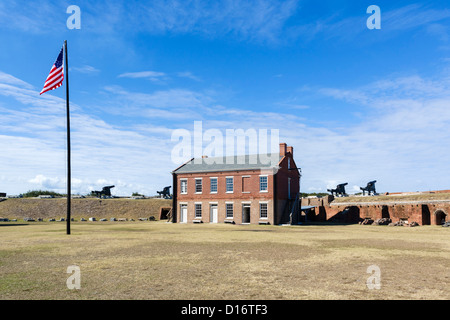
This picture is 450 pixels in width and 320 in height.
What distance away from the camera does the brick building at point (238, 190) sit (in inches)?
1612


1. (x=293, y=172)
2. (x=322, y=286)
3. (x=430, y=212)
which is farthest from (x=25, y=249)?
(x=430, y=212)

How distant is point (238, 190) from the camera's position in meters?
42.3

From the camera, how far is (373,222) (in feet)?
141

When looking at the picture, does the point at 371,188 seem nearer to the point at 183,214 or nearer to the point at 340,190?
the point at 340,190

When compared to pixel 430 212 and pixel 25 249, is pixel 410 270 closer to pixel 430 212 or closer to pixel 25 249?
pixel 25 249

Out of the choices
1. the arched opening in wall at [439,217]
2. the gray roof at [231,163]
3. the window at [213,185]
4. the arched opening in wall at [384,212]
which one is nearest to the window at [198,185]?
the gray roof at [231,163]

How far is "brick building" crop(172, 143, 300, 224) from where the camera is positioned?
40.9 metres

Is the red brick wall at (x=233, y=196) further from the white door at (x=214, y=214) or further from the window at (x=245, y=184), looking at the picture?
the white door at (x=214, y=214)

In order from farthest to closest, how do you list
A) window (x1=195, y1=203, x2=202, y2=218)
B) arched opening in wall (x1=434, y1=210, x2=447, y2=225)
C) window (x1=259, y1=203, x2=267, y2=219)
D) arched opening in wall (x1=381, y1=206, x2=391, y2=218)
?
1. window (x1=195, y1=203, x2=202, y2=218)
2. arched opening in wall (x1=381, y1=206, x2=391, y2=218)
3. window (x1=259, y1=203, x2=267, y2=219)
4. arched opening in wall (x1=434, y1=210, x2=447, y2=225)

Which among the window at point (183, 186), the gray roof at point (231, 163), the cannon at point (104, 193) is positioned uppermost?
the gray roof at point (231, 163)

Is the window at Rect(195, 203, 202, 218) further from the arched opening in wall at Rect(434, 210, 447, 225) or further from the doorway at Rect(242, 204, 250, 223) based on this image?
the arched opening in wall at Rect(434, 210, 447, 225)

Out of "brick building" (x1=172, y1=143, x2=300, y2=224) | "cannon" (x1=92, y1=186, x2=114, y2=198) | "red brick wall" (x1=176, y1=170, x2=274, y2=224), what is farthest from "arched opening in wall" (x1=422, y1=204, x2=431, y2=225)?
"cannon" (x1=92, y1=186, x2=114, y2=198)
